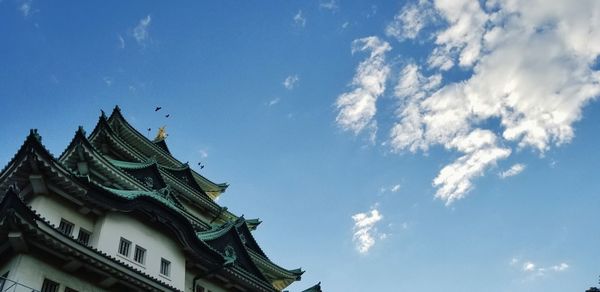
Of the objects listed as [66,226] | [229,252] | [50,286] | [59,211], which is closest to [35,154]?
[59,211]

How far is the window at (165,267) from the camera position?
2380cm

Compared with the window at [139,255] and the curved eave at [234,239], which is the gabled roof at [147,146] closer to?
the curved eave at [234,239]

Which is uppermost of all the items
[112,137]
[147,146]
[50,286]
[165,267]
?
[147,146]

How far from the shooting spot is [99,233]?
72.6 feet

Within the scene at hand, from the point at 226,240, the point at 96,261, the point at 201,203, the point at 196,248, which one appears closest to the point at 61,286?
the point at 96,261

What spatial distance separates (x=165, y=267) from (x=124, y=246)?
2310 millimetres

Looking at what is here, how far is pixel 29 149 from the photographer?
20531mm

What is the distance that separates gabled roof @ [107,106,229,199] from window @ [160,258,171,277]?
1627 cm

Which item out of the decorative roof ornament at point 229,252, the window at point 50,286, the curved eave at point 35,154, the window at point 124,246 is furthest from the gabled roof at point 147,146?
the window at point 50,286

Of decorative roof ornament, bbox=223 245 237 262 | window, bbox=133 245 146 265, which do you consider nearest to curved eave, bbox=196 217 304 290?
decorative roof ornament, bbox=223 245 237 262

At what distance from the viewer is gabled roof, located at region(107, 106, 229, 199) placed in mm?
37156

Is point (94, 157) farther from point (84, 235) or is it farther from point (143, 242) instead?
point (143, 242)

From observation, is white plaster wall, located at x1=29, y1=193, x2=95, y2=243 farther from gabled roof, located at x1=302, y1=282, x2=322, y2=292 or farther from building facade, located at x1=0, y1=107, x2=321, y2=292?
gabled roof, located at x1=302, y1=282, x2=322, y2=292

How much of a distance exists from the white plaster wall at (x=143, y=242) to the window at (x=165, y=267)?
16cm
